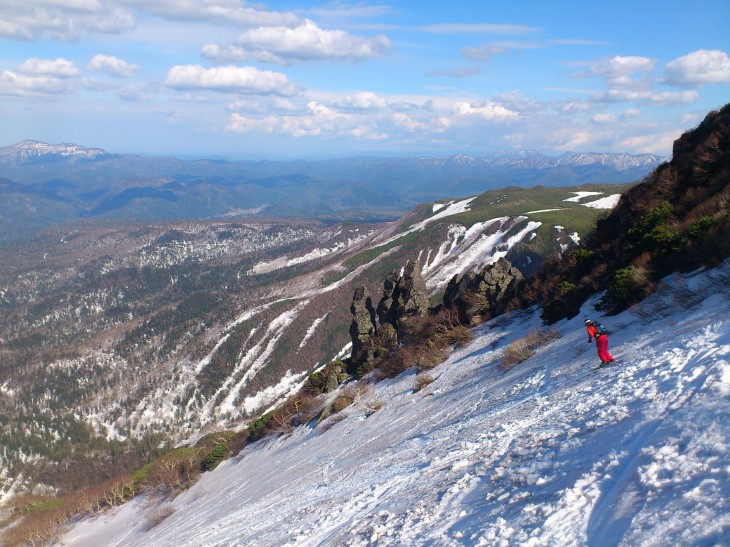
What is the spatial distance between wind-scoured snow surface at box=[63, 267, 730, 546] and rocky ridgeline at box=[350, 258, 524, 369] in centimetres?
1052

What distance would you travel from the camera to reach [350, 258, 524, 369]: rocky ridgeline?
100 feet

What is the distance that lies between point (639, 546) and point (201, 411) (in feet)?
477

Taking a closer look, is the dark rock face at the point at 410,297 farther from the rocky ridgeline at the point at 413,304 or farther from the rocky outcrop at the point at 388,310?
the rocky outcrop at the point at 388,310

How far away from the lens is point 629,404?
9281mm

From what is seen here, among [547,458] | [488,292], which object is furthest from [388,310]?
[547,458]

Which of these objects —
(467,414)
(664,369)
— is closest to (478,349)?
(467,414)

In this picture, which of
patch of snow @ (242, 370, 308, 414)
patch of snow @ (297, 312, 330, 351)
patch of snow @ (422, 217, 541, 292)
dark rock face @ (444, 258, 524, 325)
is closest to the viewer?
dark rock face @ (444, 258, 524, 325)

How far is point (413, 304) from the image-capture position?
39719 mm

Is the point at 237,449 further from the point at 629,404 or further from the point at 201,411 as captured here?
the point at 201,411

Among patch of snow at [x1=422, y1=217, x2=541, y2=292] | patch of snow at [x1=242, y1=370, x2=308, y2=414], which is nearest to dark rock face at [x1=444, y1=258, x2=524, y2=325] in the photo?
patch of snow at [x1=422, y1=217, x2=541, y2=292]

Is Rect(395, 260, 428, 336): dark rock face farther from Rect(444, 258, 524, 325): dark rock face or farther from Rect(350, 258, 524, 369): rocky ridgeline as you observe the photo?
Rect(444, 258, 524, 325): dark rock face

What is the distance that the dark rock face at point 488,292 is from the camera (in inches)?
1159

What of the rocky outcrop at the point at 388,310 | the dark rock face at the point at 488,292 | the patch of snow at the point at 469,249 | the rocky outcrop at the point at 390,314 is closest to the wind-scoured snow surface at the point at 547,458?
the dark rock face at the point at 488,292

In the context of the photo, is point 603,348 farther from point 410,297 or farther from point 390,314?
point 390,314
